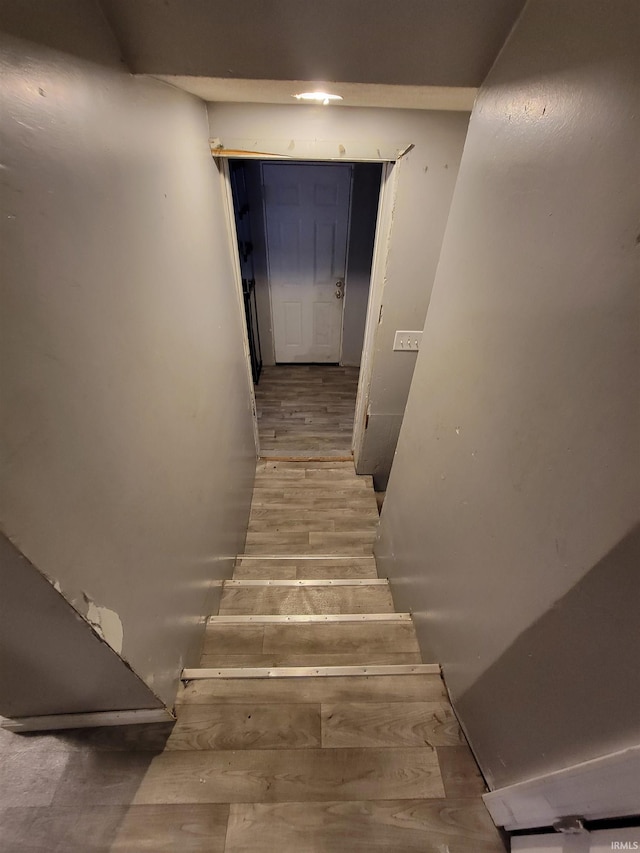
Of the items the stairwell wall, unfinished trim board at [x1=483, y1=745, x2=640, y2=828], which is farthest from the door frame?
unfinished trim board at [x1=483, y1=745, x2=640, y2=828]

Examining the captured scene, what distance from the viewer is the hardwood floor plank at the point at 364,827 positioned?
85 cm

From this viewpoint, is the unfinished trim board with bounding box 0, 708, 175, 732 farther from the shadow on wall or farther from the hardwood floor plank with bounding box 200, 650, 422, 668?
the shadow on wall

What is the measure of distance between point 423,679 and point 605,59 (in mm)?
1586

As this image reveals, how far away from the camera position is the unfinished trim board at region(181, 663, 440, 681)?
1.18 metres

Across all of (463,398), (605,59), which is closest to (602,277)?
(605,59)

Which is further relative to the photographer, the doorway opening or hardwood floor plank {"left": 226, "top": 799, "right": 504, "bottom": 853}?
the doorway opening

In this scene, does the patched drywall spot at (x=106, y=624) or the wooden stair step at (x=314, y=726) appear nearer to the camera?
the patched drywall spot at (x=106, y=624)

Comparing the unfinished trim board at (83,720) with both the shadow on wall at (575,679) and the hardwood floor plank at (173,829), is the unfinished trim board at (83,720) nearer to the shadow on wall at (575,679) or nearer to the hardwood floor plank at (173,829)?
the hardwood floor plank at (173,829)

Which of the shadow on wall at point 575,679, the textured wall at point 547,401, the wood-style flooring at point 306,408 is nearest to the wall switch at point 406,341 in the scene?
the textured wall at point 547,401

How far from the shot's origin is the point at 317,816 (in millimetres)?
896

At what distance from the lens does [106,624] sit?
0.71m

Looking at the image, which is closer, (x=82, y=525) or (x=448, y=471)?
(x=82, y=525)

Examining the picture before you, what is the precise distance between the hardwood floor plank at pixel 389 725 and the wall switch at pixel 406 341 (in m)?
1.82

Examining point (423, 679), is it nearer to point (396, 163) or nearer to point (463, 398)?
point (463, 398)
